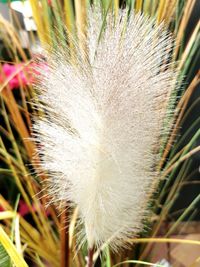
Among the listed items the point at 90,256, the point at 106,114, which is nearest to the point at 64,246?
the point at 90,256

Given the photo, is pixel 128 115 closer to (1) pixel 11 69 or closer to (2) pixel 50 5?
(2) pixel 50 5

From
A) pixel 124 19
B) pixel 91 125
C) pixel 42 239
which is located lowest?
pixel 42 239

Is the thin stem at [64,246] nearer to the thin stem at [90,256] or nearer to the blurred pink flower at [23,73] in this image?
the thin stem at [90,256]

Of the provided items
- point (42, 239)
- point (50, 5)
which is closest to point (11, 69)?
point (50, 5)

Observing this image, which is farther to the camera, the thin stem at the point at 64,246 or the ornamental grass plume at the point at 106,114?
the thin stem at the point at 64,246

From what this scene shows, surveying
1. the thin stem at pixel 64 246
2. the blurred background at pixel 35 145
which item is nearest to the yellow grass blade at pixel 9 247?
the blurred background at pixel 35 145

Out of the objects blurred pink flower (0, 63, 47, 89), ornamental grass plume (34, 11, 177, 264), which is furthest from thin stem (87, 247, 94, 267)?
blurred pink flower (0, 63, 47, 89)

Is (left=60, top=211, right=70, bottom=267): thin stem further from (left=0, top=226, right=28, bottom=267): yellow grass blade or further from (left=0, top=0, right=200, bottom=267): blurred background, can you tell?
(left=0, top=226, right=28, bottom=267): yellow grass blade

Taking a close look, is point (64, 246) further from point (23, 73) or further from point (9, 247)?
point (23, 73)
